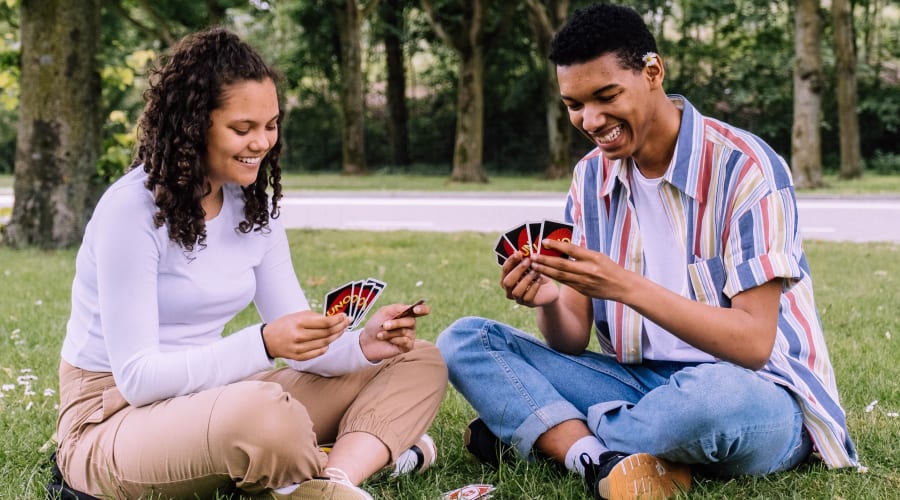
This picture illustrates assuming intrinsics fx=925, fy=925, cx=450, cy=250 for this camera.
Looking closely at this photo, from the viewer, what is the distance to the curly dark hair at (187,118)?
246cm

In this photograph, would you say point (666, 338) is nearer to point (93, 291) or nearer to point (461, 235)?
point (93, 291)

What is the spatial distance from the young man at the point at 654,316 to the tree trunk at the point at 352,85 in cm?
1993

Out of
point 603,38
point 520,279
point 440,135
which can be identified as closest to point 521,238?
point 520,279

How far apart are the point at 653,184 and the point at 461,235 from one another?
7013mm

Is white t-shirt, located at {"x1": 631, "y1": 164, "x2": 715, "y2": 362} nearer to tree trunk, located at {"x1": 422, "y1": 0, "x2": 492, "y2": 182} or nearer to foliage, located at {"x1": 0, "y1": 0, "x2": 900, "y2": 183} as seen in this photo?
tree trunk, located at {"x1": 422, "y1": 0, "x2": 492, "y2": 182}

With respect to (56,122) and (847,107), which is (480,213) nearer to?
(56,122)

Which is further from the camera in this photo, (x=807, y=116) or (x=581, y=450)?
(x=807, y=116)

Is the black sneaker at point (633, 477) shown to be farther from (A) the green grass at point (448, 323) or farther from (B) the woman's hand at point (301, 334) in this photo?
(B) the woman's hand at point (301, 334)

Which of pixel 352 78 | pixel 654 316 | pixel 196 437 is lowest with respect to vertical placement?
pixel 196 437

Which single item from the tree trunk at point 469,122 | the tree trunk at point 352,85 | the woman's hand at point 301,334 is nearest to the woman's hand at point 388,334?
the woman's hand at point 301,334

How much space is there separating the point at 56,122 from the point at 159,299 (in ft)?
21.6

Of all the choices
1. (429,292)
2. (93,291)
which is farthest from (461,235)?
(93,291)

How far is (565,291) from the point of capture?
3.05 metres

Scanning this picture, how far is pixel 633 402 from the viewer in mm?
2932
